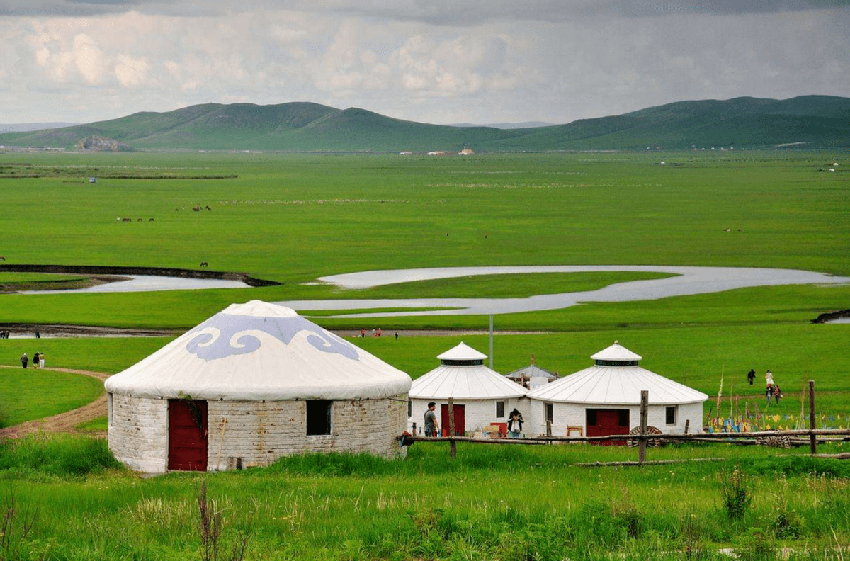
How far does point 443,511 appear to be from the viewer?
66.8 ft

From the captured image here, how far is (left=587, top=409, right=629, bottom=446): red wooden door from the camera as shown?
42.6 metres

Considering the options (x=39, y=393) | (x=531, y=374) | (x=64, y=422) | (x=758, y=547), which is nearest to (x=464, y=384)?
(x=531, y=374)

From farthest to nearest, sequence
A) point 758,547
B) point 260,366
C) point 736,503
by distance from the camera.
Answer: point 260,366, point 736,503, point 758,547

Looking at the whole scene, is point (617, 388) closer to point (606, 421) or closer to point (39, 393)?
point (606, 421)

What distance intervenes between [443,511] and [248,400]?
379 inches

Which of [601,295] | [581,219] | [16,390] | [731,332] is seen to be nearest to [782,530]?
[16,390]

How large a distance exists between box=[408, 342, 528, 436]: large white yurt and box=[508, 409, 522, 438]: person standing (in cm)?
98

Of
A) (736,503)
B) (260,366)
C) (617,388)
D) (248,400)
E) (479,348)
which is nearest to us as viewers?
(736,503)

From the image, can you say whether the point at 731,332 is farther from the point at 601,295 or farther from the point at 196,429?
the point at 196,429

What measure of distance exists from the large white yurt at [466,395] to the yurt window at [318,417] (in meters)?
13.7

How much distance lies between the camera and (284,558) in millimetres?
17547

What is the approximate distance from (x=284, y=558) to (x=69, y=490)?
8.04m

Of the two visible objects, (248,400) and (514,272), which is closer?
(248,400)

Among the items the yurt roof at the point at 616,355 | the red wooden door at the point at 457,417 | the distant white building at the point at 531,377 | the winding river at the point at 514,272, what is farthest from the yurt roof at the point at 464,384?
the winding river at the point at 514,272
